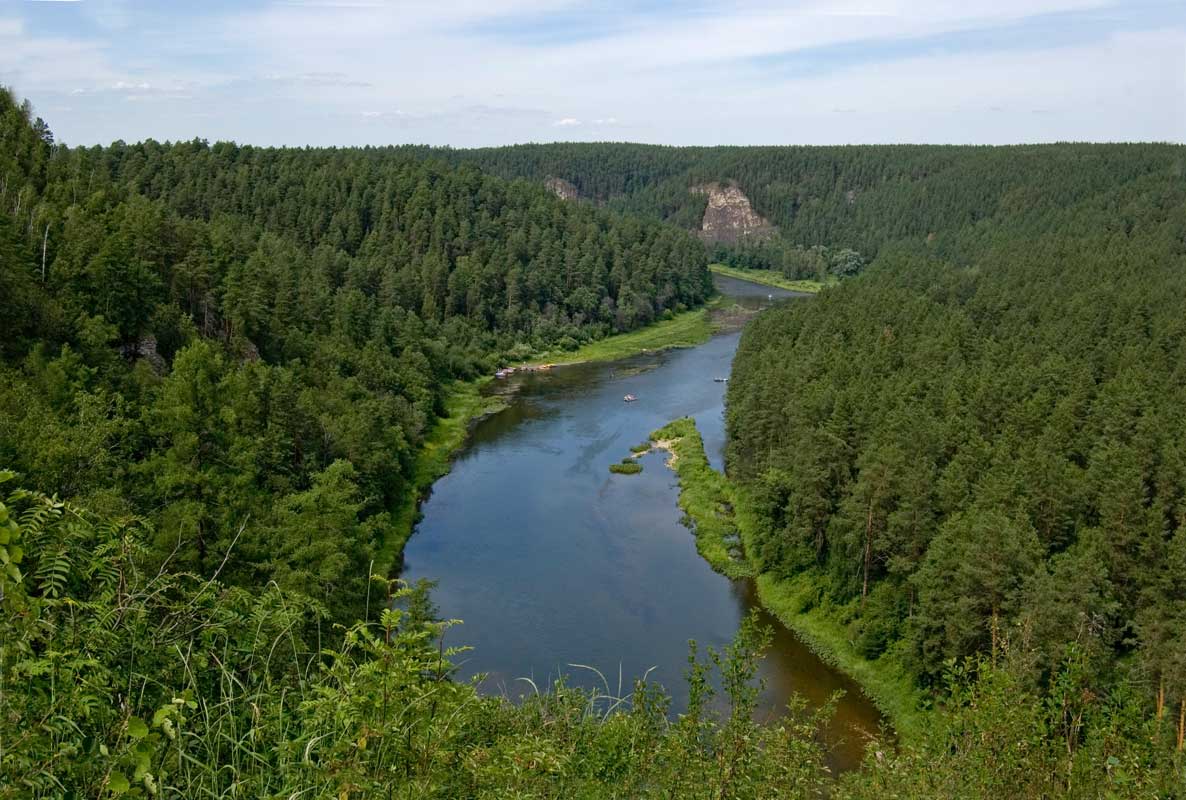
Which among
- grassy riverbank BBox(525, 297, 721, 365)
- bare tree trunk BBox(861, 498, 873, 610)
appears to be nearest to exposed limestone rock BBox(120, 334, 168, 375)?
bare tree trunk BBox(861, 498, 873, 610)

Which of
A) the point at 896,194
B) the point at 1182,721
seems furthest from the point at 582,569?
the point at 896,194

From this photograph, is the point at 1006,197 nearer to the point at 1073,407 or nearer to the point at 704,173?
the point at 704,173

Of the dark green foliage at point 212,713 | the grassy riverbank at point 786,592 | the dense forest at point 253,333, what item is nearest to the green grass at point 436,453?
the dense forest at point 253,333

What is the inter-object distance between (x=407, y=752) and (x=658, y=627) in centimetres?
2728

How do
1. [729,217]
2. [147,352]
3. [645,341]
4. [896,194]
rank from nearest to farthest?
[147,352] → [645,341] → [896,194] → [729,217]

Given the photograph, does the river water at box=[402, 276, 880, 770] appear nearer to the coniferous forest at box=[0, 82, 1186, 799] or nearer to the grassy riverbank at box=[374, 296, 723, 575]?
the grassy riverbank at box=[374, 296, 723, 575]

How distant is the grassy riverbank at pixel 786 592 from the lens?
29.1m

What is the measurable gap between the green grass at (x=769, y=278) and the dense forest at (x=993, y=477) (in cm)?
6895

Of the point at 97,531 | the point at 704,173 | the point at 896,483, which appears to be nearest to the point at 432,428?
the point at 896,483

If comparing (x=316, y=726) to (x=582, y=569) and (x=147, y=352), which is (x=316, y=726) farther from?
(x=147, y=352)

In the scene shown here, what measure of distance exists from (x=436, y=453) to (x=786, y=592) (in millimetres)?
24282

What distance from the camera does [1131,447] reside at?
108 feet

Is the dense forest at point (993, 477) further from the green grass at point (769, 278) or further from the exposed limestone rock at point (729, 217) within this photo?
the exposed limestone rock at point (729, 217)

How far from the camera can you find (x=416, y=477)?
4853 cm
